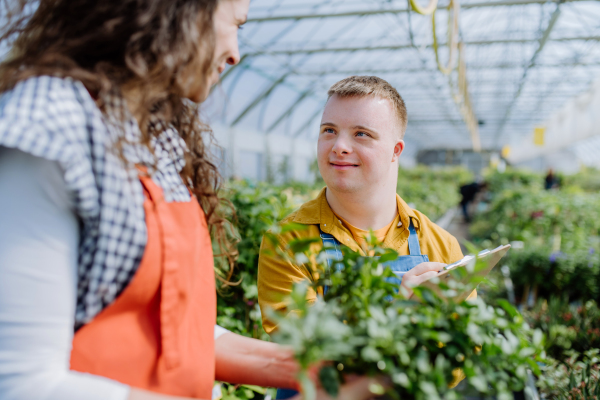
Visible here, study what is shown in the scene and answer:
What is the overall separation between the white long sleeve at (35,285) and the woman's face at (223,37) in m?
0.30

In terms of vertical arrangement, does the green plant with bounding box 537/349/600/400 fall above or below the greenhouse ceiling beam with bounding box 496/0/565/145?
below

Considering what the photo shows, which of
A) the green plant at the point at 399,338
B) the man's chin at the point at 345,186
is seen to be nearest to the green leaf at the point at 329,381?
the green plant at the point at 399,338

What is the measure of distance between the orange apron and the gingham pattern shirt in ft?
0.07

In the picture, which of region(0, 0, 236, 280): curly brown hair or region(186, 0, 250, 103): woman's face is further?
region(186, 0, 250, 103): woman's face

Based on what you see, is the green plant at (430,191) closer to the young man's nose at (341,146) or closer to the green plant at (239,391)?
the green plant at (239,391)

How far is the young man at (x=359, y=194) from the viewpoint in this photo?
134cm

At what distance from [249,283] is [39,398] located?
1785 millimetres

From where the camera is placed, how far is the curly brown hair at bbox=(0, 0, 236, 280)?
25.6 inches

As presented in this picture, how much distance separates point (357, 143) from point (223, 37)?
2.17 ft

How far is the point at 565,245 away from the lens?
425cm

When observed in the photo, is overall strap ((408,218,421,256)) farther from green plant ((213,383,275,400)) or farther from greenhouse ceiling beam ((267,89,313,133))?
greenhouse ceiling beam ((267,89,313,133))

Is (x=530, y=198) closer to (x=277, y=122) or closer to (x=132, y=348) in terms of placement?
(x=132, y=348)

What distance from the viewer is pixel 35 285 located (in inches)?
22.6

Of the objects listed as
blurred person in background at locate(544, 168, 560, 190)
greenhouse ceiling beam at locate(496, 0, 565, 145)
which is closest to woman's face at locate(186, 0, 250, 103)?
greenhouse ceiling beam at locate(496, 0, 565, 145)
